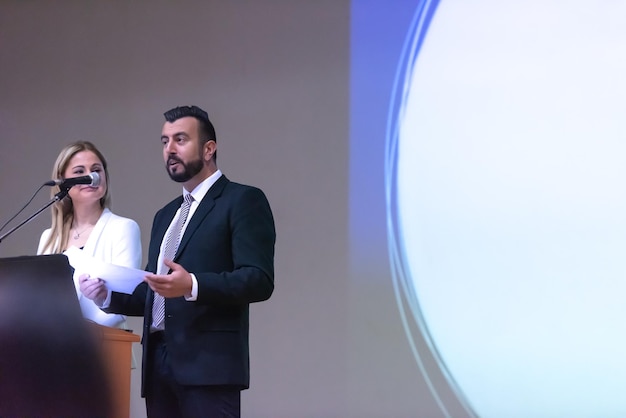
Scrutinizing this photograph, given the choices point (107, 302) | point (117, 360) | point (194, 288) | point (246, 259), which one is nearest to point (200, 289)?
point (194, 288)

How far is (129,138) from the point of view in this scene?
4.66 m

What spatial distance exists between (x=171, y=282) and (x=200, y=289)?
11 cm

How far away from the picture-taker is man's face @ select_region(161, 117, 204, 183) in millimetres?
2682

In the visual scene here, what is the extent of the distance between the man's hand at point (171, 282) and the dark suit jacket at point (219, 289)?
0.06 m

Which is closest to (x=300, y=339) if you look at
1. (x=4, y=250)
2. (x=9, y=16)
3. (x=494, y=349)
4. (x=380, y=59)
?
(x=494, y=349)

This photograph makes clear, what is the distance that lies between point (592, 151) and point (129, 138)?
2.56 m

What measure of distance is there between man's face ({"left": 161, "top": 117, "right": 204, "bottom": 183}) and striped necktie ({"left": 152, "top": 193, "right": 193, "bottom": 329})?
96 millimetres

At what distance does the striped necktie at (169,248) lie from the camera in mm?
2568

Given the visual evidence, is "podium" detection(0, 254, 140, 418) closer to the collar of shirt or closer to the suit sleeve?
the suit sleeve

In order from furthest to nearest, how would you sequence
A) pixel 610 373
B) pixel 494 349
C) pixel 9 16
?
pixel 9 16
pixel 494 349
pixel 610 373

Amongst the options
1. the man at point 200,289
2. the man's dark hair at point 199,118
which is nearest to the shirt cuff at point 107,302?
the man at point 200,289

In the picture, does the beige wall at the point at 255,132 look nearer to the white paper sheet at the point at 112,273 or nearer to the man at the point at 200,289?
the man at the point at 200,289

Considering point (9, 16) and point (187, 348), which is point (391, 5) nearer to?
point (187, 348)

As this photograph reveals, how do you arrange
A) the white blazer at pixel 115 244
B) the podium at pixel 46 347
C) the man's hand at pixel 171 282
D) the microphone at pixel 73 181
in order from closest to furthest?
the podium at pixel 46 347 → the man's hand at pixel 171 282 → the microphone at pixel 73 181 → the white blazer at pixel 115 244
